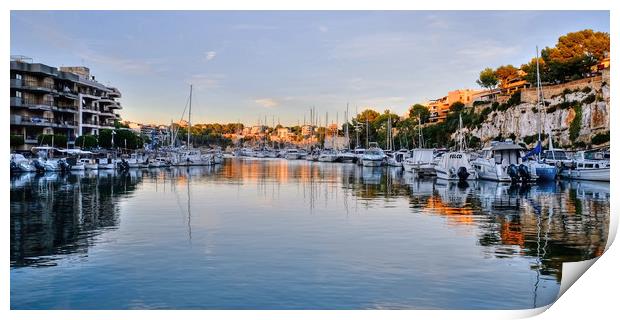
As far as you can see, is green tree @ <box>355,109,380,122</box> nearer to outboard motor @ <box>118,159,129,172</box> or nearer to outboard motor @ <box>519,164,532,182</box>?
outboard motor @ <box>118,159,129,172</box>

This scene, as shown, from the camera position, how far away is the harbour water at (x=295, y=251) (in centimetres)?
890

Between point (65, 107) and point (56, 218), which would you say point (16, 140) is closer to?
point (65, 107)

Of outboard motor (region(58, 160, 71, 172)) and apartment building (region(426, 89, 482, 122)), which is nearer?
outboard motor (region(58, 160, 71, 172))

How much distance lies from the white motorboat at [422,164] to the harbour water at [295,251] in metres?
17.6

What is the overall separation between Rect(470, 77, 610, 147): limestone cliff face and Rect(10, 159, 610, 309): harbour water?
76.9 ft

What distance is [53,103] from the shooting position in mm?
49406

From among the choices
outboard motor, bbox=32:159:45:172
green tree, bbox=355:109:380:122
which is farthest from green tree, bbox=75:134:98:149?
green tree, bbox=355:109:380:122

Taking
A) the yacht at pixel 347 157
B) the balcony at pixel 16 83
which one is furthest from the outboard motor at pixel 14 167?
the yacht at pixel 347 157

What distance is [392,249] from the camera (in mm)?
12273

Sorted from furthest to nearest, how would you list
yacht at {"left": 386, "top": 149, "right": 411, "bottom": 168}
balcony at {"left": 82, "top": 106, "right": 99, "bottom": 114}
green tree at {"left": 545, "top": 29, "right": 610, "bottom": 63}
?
balcony at {"left": 82, "top": 106, "right": 99, "bottom": 114} → yacht at {"left": 386, "top": 149, "right": 411, "bottom": 168} → green tree at {"left": 545, "top": 29, "right": 610, "bottom": 63}

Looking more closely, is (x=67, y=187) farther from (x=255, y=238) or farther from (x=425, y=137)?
(x=425, y=137)

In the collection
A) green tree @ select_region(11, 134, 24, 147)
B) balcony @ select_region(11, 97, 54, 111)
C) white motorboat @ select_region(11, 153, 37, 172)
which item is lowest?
white motorboat @ select_region(11, 153, 37, 172)

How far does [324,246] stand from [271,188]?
16222mm

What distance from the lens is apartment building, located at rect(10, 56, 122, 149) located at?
4078cm
